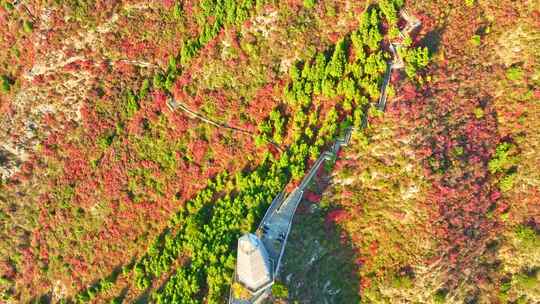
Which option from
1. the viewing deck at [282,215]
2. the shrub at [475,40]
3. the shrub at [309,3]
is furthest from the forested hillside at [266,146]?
the viewing deck at [282,215]

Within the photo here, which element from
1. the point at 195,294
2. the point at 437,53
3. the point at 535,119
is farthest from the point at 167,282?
the point at 535,119

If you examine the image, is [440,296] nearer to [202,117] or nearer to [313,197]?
[313,197]

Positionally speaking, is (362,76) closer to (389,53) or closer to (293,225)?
(389,53)

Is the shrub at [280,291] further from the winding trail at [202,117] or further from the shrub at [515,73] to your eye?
the shrub at [515,73]

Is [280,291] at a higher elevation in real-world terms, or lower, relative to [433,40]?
lower

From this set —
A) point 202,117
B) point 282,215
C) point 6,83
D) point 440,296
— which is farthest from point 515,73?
point 6,83

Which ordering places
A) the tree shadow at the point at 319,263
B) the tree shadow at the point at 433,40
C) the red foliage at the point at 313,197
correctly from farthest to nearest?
1. the tree shadow at the point at 433,40
2. the red foliage at the point at 313,197
3. the tree shadow at the point at 319,263

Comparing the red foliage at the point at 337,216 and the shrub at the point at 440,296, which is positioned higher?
the red foliage at the point at 337,216

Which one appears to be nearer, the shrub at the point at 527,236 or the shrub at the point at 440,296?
the shrub at the point at 440,296
